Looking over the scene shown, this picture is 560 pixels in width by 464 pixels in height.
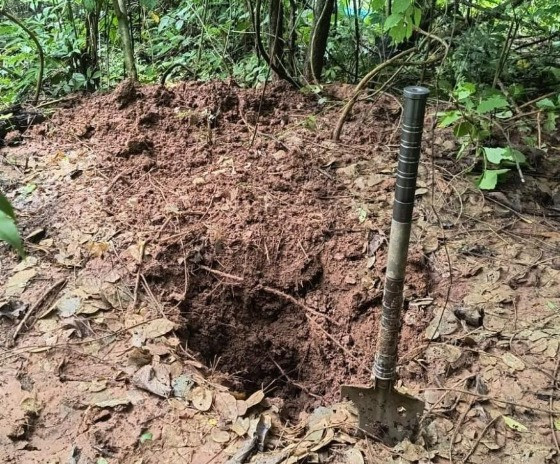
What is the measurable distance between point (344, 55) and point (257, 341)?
9.15 feet

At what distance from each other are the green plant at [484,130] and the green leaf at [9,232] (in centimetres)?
271

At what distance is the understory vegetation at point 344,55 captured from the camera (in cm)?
336

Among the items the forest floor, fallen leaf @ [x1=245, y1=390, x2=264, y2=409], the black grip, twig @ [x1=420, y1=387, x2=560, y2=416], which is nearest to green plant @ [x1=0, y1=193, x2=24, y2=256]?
the black grip

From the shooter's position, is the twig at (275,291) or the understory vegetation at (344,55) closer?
the twig at (275,291)

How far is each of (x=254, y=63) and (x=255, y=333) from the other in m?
2.53

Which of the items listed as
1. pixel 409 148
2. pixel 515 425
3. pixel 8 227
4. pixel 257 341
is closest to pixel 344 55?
pixel 257 341

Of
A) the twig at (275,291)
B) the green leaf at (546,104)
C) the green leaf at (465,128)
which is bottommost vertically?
the twig at (275,291)

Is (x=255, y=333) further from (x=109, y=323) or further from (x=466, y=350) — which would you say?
(x=466, y=350)

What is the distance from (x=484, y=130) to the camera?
3.21 meters

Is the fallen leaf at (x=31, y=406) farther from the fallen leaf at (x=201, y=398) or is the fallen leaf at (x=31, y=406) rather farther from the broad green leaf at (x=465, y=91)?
the broad green leaf at (x=465, y=91)

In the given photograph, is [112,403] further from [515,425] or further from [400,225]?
[515,425]

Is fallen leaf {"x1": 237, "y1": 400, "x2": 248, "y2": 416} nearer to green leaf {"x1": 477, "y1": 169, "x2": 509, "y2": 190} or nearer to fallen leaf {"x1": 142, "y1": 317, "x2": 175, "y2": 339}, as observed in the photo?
A: fallen leaf {"x1": 142, "y1": 317, "x2": 175, "y2": 339}

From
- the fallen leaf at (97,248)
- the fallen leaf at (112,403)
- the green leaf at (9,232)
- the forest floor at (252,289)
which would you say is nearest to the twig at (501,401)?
the forest floor at (252,289)

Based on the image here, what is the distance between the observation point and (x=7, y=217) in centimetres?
77
